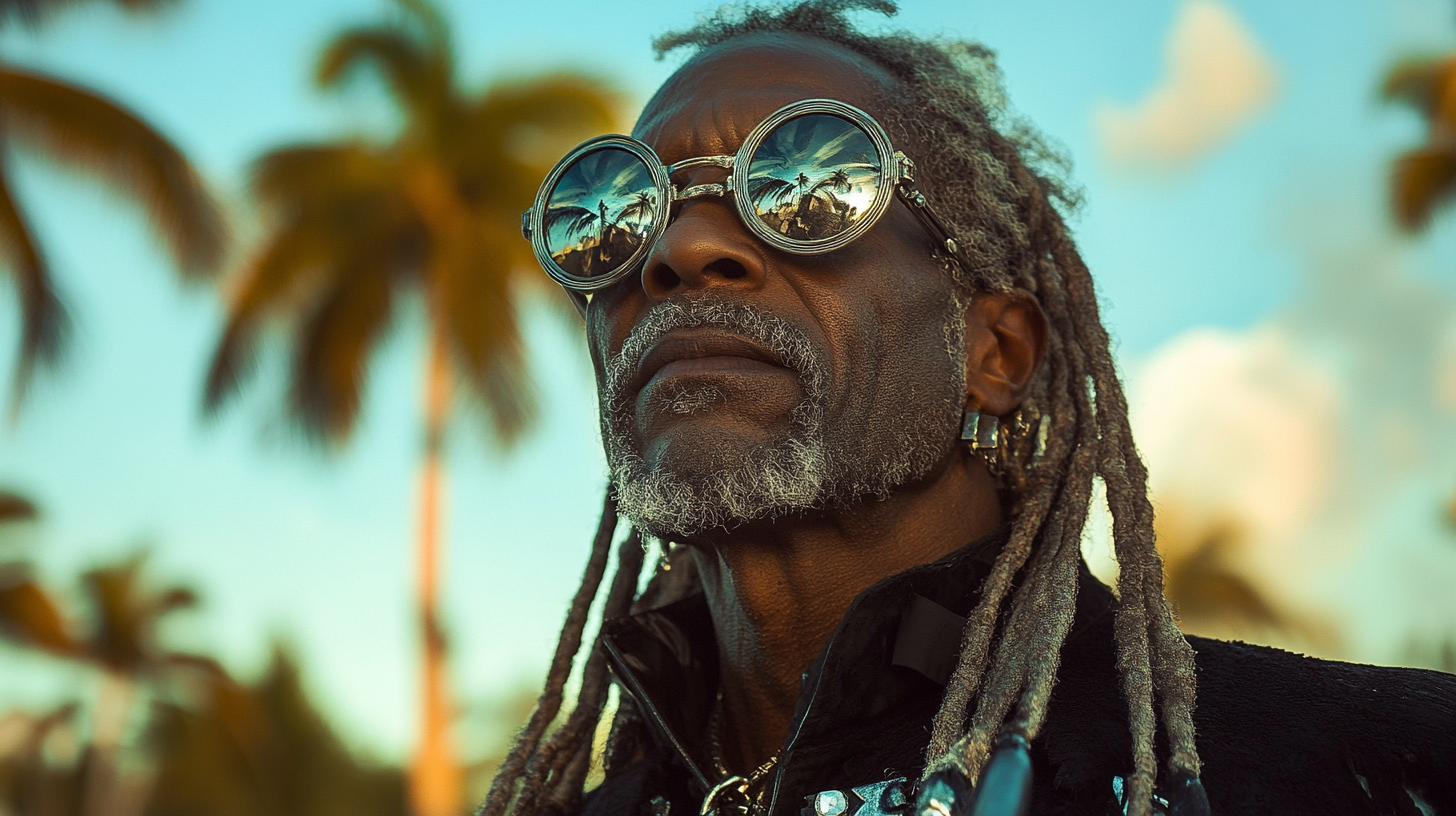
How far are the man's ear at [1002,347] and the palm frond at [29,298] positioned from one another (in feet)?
41.3

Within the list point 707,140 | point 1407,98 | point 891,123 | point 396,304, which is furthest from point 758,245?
point 1407,98

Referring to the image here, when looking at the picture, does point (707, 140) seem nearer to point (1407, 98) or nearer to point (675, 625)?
point (675, 625)

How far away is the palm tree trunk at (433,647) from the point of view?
14.2 m

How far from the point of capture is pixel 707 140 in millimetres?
2852

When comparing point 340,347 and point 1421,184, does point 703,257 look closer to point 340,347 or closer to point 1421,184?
point 340,347

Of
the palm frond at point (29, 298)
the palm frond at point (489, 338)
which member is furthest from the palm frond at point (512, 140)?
the palm frond at point (29, 298)

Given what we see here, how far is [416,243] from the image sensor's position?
16812 mm

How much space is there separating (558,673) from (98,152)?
43.2 feet

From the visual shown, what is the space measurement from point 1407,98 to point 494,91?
1167 cm

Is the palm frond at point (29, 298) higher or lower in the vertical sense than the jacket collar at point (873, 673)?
higher

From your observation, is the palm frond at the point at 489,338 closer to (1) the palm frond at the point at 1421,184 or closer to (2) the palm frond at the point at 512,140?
(2) the palm frond at the point at 512,140

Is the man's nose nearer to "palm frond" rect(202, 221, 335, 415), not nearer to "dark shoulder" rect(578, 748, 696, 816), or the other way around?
"dark shoulder" rect(578, 748, 696, 816)


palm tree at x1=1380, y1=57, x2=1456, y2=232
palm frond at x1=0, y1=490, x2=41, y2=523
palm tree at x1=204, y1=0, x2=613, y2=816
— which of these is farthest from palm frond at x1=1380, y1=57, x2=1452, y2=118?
palm frond at x1=0, y1=490, x2=41, y2=523

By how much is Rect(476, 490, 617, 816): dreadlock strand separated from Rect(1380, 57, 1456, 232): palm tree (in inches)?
654
